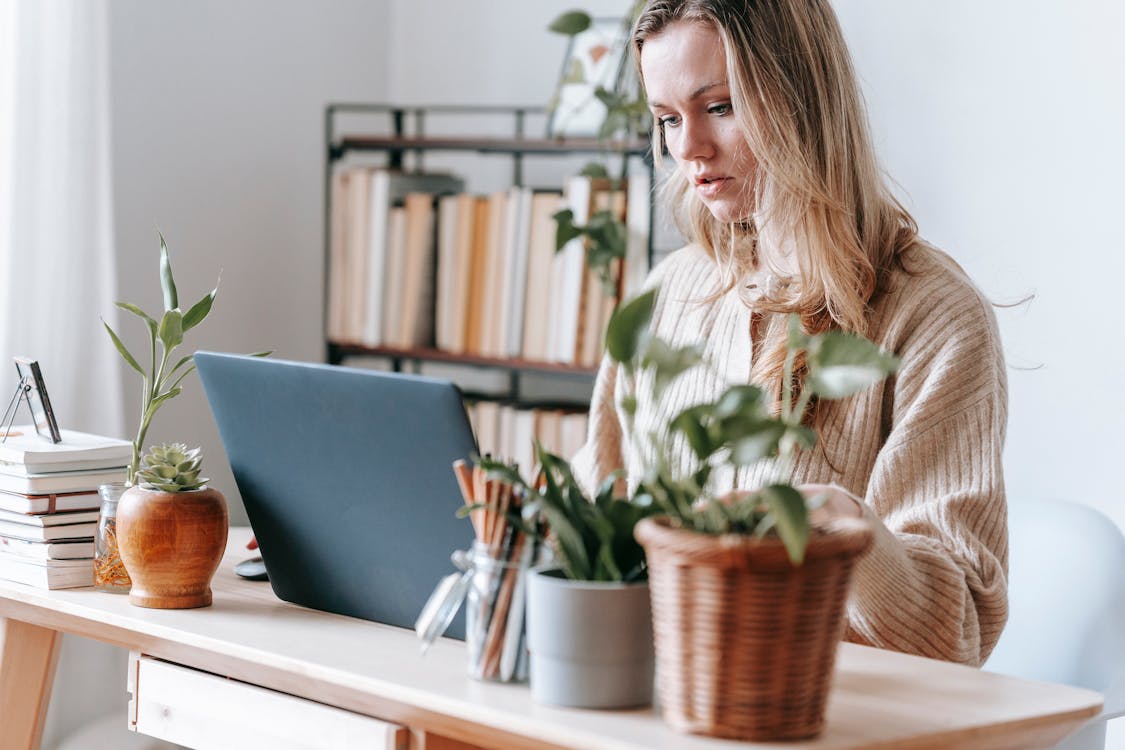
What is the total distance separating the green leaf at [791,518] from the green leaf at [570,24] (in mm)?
1784

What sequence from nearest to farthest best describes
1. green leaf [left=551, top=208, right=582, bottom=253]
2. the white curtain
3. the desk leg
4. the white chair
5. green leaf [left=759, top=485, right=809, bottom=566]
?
green leaf [left=759, top=485, right=809, bottom=566]
the desk leg
the white chair
the white curtain
green leaf [left=551, top=208, right=582, bottom=253]

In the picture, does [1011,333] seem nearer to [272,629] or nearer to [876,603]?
[876,603]

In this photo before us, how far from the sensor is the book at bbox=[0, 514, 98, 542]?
1.33 m

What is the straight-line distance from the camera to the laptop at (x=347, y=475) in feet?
3.56

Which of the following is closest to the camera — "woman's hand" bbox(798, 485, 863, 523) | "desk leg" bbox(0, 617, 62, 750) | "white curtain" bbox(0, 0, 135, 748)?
"woman's hand" bbox(798, 485, 863, 523)

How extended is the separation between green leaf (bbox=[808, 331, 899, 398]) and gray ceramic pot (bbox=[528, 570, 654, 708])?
0.65ft

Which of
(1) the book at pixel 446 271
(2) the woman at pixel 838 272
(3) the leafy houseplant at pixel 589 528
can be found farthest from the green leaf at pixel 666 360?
→ (1) the book at pixel 446 271

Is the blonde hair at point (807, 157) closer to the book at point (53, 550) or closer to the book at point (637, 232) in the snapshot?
the book at point (53, 550)

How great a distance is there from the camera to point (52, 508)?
4.42ft

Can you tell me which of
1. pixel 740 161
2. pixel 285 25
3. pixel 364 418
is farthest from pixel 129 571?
pixel 285 25

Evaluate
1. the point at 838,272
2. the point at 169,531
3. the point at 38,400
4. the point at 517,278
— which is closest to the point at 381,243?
the point at 517,278

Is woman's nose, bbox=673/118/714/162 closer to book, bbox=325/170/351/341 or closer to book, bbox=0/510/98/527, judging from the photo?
book, bbox=0/510/98/527

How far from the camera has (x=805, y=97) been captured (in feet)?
4.82

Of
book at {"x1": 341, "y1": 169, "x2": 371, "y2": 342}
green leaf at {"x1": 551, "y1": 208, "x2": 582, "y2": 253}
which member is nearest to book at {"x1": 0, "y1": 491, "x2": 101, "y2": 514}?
green leaf at {"x1": 551, "y1": 208, "x2": 582, "y2": 253}
